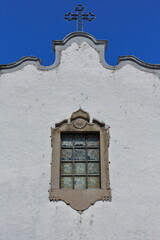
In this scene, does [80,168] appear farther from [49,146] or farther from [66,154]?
[49,146]

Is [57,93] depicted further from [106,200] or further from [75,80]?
[106,200]

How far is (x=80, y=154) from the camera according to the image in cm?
820

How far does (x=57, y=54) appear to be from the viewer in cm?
928

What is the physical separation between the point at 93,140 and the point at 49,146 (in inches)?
37.2

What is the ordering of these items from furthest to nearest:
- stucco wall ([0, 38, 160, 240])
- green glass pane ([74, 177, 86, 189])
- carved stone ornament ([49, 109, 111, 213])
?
green glass pane ([74, 177, 86, 189])
carved stone ornament ([49, 109, 111, 213])
stucco wall ([0, 38, 160, 240])

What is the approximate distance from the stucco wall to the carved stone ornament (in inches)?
4.6

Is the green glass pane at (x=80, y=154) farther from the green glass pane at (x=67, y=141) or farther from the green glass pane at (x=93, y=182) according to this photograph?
the green glass pane at (x=93, y=182)

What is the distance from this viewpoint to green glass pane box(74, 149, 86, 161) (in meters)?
8.16

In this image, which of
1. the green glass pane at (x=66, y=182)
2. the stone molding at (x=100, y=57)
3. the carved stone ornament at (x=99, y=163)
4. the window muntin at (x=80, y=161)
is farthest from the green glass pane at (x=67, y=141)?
the stone molding at (x=100, y=57)

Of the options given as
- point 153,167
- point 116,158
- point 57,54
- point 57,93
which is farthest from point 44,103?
point 153,167

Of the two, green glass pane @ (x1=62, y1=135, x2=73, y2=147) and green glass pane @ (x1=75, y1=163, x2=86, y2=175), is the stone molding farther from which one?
green glass pane @ (x1=75, y1=163, x2=86, y2=175)

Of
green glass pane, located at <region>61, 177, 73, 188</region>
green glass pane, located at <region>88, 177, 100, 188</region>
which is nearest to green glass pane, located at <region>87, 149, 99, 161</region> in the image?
green glass pane, located at <region>88, 177, 100, 188</region>

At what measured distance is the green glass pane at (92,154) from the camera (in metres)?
8.16

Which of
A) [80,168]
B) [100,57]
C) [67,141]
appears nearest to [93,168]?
[80,168]
